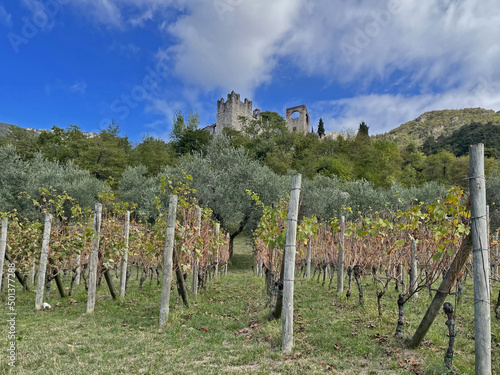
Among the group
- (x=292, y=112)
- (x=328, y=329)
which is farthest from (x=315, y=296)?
(x=292, y=112)

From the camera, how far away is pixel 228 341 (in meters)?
4.59

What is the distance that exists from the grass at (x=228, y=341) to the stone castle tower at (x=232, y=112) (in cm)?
5063

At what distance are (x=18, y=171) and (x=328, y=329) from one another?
2565 centimetres

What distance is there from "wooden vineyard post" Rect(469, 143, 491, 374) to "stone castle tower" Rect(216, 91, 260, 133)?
53.4 metres

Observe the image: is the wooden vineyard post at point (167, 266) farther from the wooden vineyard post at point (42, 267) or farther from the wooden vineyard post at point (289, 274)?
the wooden vineyard post at point (42, 267)

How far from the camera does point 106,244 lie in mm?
7164

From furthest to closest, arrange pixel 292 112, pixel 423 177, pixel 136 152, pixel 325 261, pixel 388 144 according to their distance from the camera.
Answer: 1. pixel 292 112
2. pixel 388 144
3. pixel 423 177
4. pixel 136 152
5. pixel 325 261

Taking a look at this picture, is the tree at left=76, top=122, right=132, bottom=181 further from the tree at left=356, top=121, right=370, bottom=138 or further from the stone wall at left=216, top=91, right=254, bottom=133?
the tree at left=356, top=121, right=370, bottom=138

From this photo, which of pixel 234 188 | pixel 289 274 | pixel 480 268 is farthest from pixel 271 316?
pixel 234 188

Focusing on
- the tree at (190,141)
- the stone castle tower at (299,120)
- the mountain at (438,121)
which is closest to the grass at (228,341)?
the tree at (190,141)

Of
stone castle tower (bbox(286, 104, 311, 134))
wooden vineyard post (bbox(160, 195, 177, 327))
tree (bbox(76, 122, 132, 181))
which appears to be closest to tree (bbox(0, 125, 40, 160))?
tree (bbox(76, 122, 132, 181))

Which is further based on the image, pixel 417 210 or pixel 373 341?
pixel 373 341

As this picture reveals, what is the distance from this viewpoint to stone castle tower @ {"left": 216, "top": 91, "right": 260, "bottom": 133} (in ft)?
184

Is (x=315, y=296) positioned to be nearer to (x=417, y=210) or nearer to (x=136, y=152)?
(x=417, y=210)
